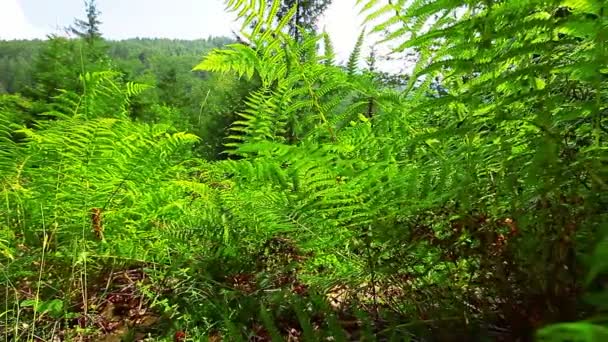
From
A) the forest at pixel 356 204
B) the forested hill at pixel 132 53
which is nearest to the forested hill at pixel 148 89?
the forest at pixel 356 204

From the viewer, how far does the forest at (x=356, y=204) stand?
93cm

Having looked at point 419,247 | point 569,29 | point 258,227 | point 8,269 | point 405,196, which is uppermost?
point 569,29

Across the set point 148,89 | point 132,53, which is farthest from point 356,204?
point 132,53

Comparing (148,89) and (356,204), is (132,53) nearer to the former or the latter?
(148,89)

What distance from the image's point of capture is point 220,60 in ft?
4.78

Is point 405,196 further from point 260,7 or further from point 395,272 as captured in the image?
point 260,7

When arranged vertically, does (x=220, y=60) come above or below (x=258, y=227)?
above

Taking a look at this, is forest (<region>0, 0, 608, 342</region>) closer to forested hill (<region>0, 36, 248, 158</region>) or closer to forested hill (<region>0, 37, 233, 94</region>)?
forested hill (<region>0, 36, 248, 158</region>)

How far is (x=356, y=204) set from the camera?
4.13ft

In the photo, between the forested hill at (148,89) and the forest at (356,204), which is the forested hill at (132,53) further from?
the forest at (356,204)

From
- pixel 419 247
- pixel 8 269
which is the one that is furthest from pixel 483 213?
pixel 8 269

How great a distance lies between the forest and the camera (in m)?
0.93

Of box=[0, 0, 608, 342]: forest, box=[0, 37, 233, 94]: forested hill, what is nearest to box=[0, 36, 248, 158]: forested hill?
box=[0, 0, 608, 342]: forest

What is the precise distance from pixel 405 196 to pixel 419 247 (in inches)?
5.0
